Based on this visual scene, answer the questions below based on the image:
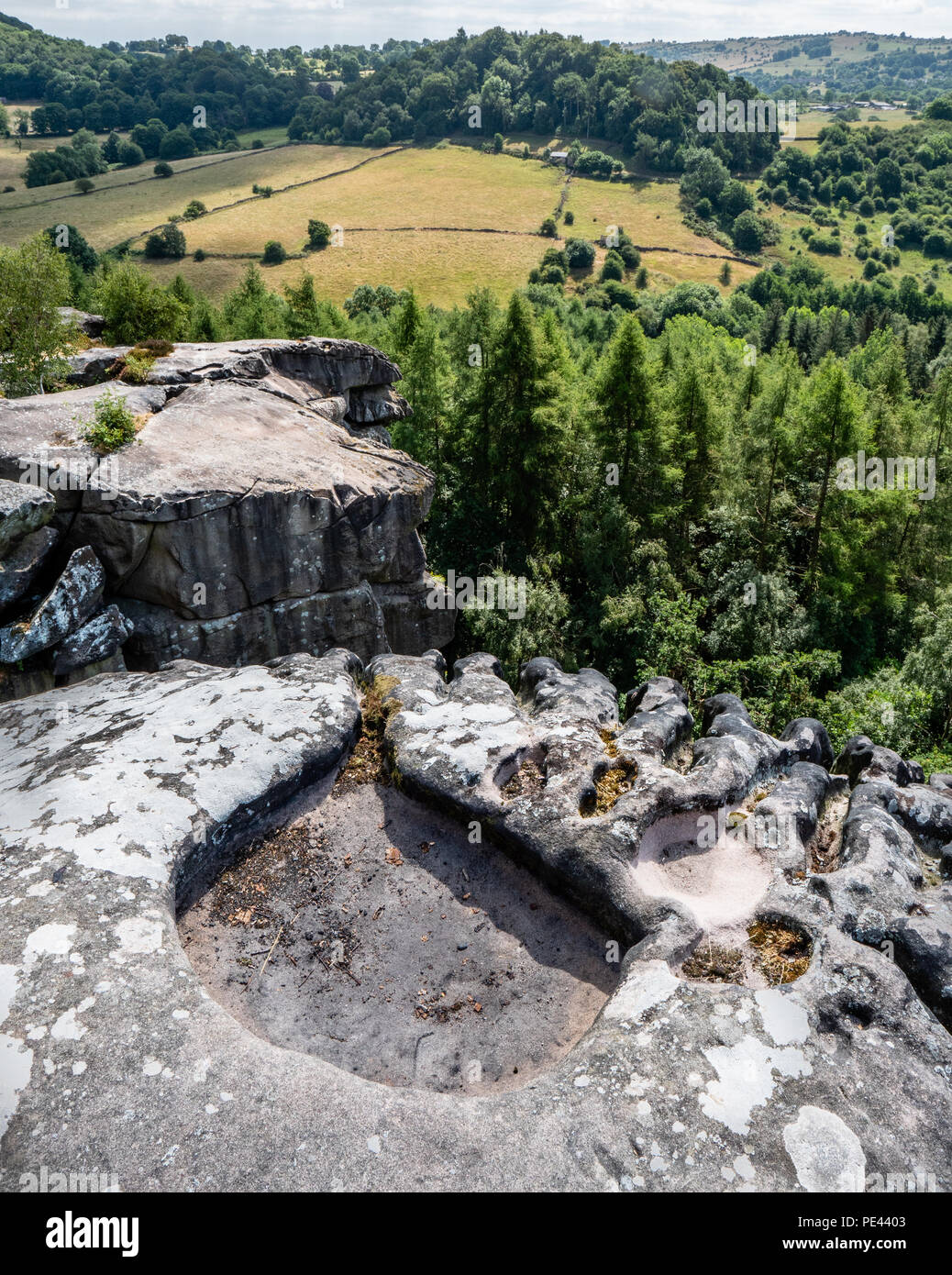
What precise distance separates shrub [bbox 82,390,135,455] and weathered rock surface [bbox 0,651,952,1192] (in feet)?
25.6

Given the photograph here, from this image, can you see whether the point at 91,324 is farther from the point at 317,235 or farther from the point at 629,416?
the point at 317,235

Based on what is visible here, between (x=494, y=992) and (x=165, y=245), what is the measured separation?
119m

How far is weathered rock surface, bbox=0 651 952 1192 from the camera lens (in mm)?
7309

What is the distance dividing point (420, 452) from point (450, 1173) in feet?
120

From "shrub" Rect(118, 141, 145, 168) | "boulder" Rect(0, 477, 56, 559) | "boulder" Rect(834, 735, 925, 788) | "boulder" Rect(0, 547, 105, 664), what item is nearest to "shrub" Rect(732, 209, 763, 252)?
"shrub" Rect(118, 141, 145, 168)

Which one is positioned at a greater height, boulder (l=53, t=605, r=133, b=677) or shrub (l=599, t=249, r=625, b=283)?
shrub (l=599, t=249, r=625, b=283)

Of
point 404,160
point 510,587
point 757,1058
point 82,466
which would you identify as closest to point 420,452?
point 510,587

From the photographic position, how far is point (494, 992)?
9859mm

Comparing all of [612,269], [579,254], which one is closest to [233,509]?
[612,269]

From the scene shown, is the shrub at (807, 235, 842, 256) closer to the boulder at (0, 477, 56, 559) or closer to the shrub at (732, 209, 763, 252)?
the shrub at (732, 209, 763, 252)

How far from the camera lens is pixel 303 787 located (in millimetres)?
12656

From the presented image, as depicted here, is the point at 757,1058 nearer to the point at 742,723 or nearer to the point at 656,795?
the point at 656,795

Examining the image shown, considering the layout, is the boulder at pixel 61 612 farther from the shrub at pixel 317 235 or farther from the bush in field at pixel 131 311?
the shrub at pixel 317 235

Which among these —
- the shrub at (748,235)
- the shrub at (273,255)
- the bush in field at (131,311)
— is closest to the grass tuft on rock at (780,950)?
the bush in field at (131,311)
